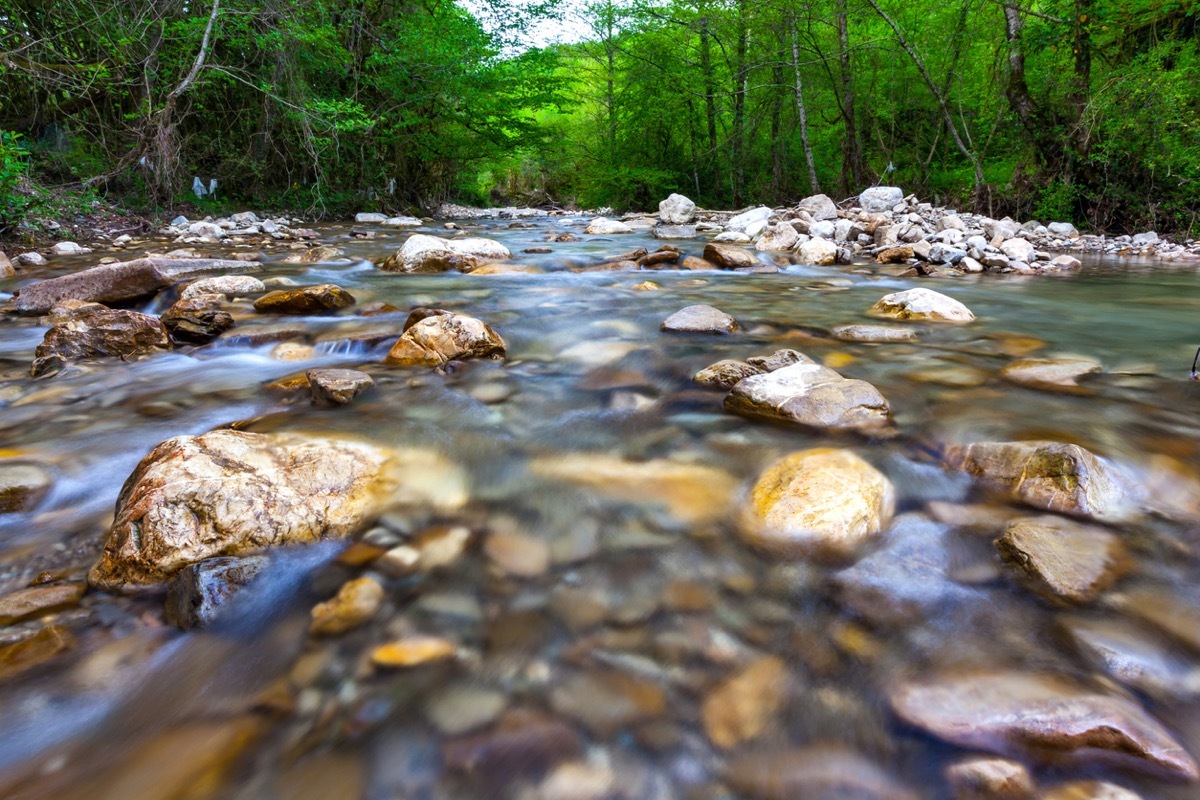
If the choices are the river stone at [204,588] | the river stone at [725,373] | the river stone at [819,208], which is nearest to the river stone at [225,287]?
the river stone at [204,588]

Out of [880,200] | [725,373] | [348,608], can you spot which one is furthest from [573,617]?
[880,200]

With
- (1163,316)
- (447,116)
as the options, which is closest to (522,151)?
(447,116)

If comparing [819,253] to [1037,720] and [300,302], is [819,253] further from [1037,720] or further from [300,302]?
[1037,720]

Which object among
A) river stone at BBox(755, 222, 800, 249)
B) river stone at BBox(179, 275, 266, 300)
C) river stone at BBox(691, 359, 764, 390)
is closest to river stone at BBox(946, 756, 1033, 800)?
river stone at BBox(691, 359, 764, 390)

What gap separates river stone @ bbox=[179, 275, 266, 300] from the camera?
14.0 feet

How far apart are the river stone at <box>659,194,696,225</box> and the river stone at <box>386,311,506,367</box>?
434 inches

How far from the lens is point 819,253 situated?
7.25 metres

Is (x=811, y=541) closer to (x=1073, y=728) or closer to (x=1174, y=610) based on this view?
(x=1073, y=728)

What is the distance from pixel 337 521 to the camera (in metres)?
1.60

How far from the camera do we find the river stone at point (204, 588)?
1.31 m

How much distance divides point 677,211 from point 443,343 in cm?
1188

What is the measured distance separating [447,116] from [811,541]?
13.8 m

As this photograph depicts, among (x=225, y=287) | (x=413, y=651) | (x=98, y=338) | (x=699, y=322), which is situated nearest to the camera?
(x=413, y=651)

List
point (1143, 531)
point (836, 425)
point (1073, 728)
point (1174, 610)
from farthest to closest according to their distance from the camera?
point (836, 425)
point (1143, 531)
point (1174, 610)
point (1073, 728)
